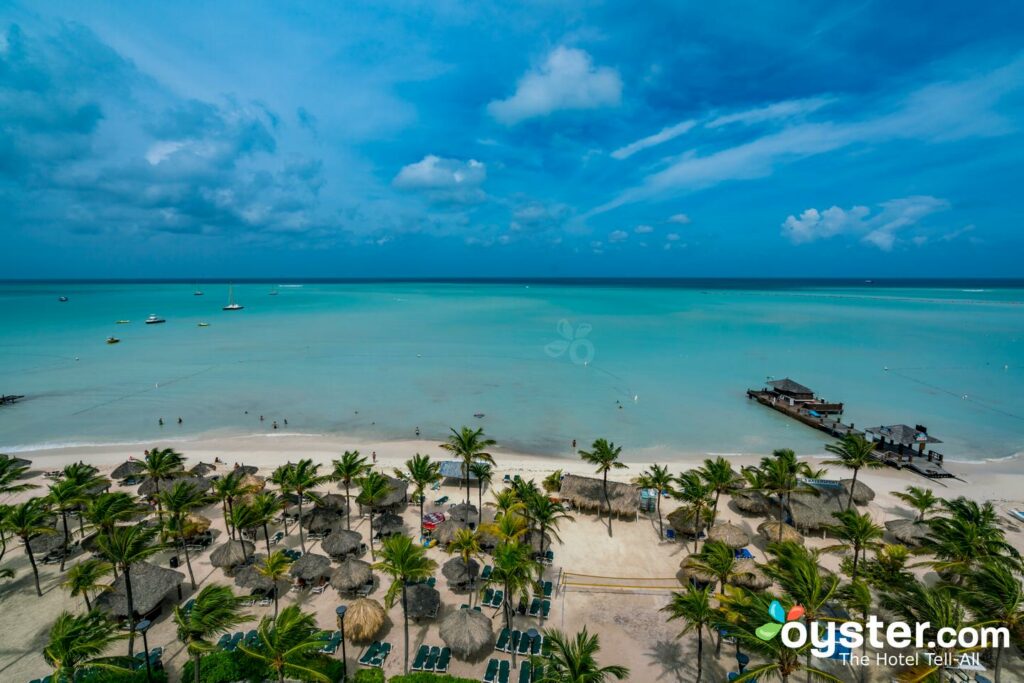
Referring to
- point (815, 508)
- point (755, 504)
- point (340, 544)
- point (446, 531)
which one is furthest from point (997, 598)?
point (340, 544)

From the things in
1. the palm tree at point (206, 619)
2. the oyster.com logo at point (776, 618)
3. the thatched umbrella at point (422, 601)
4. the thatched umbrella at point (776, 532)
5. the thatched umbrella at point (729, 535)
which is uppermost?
the oyster.com logo at point (776, 618)

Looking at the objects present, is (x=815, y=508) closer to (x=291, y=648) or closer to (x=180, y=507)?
(x=291, y=648)

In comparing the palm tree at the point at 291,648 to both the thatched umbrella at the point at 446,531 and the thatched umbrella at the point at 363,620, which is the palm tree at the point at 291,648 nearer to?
the thatched umbrella at the point at 363,620

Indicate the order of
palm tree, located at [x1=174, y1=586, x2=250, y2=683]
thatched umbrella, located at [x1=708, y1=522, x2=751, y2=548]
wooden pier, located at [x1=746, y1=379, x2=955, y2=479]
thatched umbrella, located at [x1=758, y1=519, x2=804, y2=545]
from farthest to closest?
wooden pier, located at [x1=746, y1=379, x2=955, y2=479] < thatched umbrella, located at [x1=758, y1=519, x2=804, y2=545] < thatched umbrella, located at [x1=708, y1=522, x2=751, y2=548] < palm tree, located at [x1=174, y1=586, x2=250, y2=683]

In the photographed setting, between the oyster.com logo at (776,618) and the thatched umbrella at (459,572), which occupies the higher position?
the oyster.com logo at (776,618)

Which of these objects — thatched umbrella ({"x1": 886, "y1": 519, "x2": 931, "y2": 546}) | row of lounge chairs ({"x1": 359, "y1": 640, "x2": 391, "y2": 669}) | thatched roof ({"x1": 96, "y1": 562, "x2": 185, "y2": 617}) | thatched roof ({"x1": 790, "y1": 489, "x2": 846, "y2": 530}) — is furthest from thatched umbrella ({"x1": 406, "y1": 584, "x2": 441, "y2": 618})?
thatched umbrella ({"x1": 886, "y1": 519, "x2": 931, "y2": 546})

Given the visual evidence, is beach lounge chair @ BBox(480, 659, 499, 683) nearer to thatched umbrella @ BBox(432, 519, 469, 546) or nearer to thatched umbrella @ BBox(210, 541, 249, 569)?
thatched umbrella @ BBox(432, 519, 469, 546)

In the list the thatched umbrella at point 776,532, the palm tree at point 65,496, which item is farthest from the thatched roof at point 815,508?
the palm tree at point 65,496
